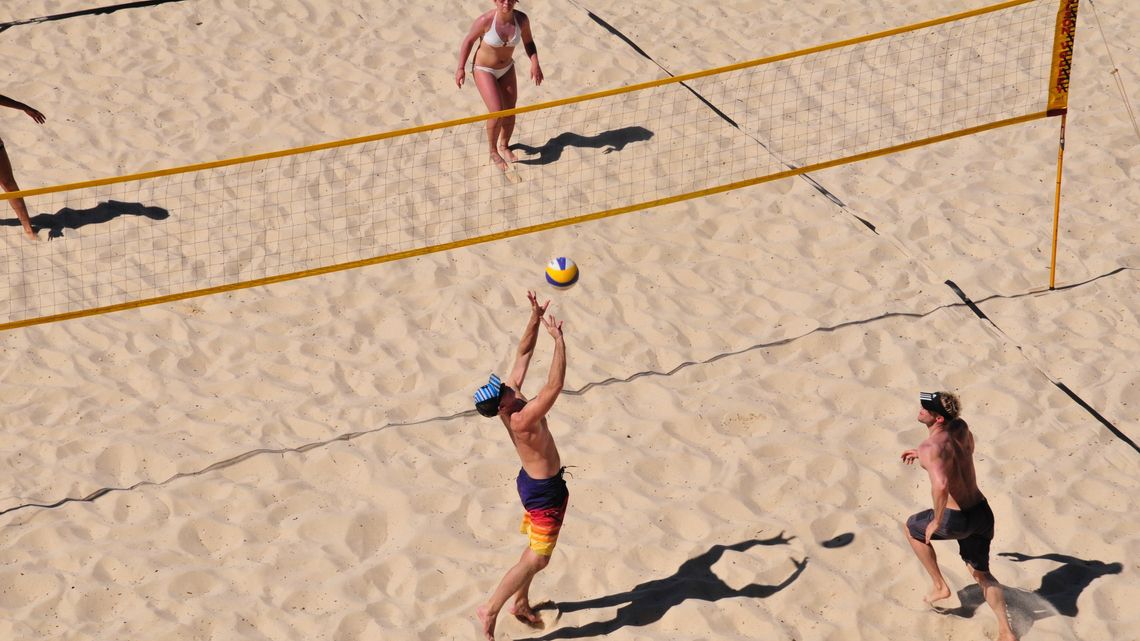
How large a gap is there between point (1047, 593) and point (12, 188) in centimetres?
713

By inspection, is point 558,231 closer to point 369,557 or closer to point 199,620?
point 369,557

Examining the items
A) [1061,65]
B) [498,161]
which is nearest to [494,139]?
[498,161]

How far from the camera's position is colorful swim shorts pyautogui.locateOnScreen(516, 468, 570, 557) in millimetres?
5676

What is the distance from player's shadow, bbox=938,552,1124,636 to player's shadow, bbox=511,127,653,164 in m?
4.71

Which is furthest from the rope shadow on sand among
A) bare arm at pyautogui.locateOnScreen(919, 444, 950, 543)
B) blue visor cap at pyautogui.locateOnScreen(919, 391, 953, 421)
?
bare arm at pyautogui.locateOnScreen(919, 444, 950, 543)

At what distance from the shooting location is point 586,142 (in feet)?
32.3

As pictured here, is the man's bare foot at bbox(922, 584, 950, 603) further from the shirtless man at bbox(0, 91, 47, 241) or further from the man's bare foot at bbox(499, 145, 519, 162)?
the shirtless man at bbox(0, 91, 47, 241)

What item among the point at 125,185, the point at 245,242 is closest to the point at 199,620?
the point at 245,242

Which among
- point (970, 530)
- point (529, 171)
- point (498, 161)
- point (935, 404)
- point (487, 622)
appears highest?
point (935, 404)


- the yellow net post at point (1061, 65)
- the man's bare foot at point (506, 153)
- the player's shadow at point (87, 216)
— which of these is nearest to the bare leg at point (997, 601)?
the yellow net post at point (1061, 65)

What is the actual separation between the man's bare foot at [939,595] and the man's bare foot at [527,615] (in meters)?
1.89

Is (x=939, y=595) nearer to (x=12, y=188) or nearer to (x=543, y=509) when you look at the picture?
(x=543, y=509)

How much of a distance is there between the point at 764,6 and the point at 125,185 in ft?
19.6

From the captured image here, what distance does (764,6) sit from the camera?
1162 centimetres
